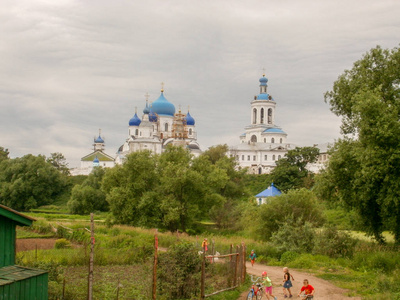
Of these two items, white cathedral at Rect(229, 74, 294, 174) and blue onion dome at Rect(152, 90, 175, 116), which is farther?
blue onion dome at Rect(152, 90, 175, 116)

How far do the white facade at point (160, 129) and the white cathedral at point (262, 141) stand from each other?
987 centimetres

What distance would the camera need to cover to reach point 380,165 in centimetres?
2002

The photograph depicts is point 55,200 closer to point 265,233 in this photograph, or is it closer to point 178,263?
point 265,233

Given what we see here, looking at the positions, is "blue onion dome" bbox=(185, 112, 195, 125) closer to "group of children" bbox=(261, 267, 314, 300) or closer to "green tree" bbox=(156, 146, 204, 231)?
"green tree" bbox=(156, 146, 204, 231)

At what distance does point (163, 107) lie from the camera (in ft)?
336

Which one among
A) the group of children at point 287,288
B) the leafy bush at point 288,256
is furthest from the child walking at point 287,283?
the leafy bush at point 288,256

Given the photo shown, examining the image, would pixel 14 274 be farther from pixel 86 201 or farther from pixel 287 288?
pixel 86 201

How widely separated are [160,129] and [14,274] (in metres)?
91.4

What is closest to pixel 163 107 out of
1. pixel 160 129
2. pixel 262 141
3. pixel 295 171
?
pixel 160 129

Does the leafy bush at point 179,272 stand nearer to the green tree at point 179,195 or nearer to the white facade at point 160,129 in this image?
the green tree at point 179,195

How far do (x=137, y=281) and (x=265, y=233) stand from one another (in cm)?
1391

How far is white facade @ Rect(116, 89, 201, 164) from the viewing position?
8912cm

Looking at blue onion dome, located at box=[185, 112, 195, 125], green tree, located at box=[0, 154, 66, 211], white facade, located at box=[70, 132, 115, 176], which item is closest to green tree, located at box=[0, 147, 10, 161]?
white facade, located at box=[70, 132, 115, 176]

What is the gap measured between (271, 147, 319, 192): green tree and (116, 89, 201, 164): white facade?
2314 cm
